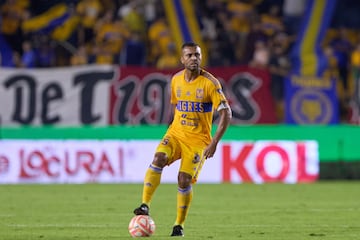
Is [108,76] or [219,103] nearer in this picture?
[219,103]

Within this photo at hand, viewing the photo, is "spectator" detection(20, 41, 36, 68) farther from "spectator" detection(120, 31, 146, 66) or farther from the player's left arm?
the player's left arm

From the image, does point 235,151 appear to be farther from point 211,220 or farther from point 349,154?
point 211,220

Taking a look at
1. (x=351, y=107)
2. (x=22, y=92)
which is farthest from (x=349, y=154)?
(x=22, y=92)

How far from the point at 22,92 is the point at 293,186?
18.5 feet

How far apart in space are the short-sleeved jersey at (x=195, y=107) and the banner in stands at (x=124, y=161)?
26.9 feet

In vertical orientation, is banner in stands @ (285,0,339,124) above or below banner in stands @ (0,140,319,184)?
above

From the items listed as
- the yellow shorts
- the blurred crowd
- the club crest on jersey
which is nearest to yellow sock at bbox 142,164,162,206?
the yellow shorts

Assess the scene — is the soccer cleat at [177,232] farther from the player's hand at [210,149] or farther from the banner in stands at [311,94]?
the banner in stands at [311,94]

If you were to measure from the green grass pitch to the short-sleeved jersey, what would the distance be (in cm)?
107

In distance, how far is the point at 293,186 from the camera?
19.8m

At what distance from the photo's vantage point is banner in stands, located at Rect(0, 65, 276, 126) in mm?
21078

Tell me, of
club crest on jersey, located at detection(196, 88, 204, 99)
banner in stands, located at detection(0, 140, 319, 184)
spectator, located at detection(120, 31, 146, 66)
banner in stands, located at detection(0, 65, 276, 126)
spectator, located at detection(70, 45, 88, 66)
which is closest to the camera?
club crest on jersey, located at detection(196, 88, 204, 99)

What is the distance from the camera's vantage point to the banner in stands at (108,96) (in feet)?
69.2

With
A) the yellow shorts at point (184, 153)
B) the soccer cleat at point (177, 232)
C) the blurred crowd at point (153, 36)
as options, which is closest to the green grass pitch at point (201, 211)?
the soccer cleat at point (177, 232)
